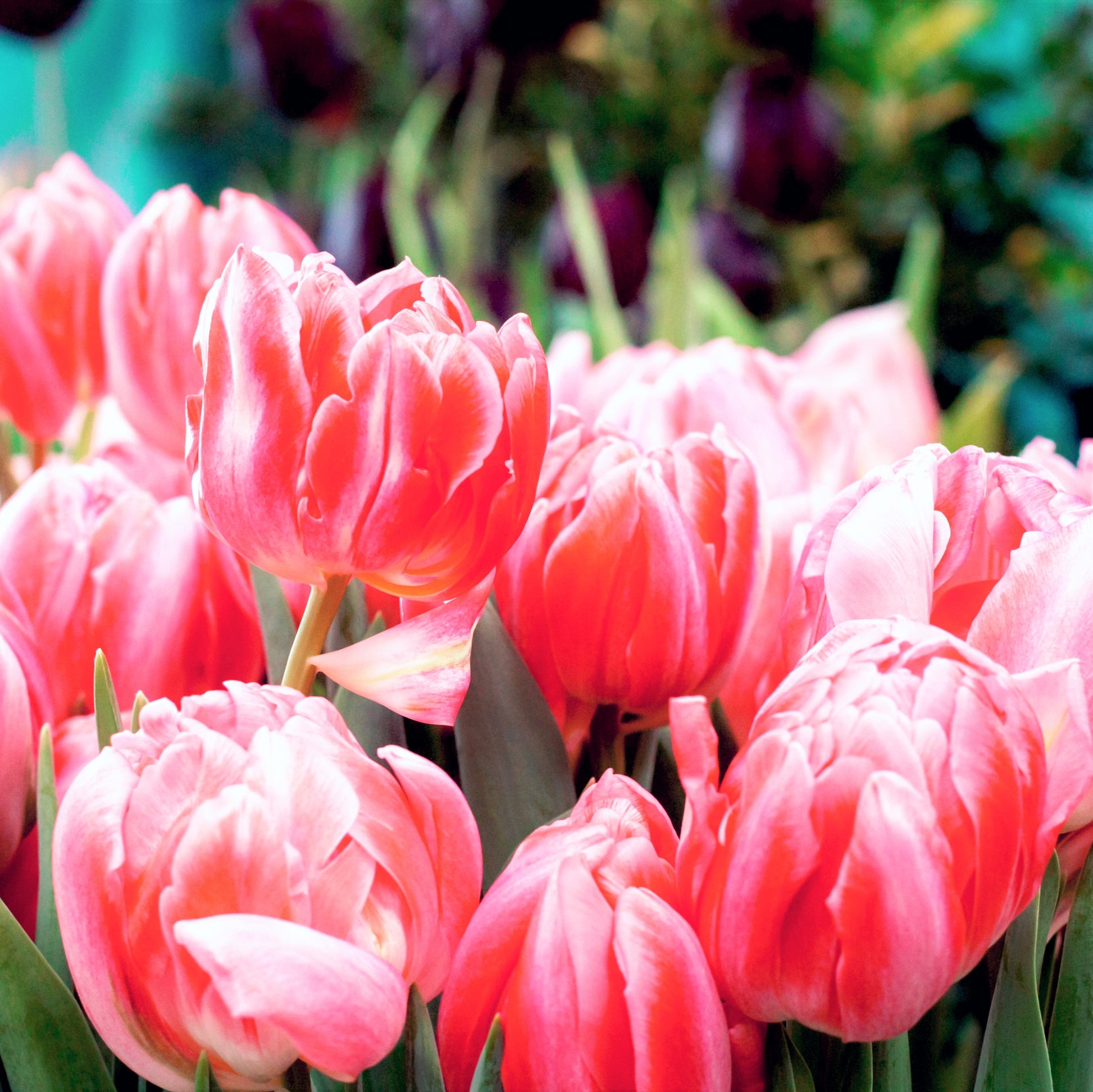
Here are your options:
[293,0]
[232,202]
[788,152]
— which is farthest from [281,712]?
[293,0]

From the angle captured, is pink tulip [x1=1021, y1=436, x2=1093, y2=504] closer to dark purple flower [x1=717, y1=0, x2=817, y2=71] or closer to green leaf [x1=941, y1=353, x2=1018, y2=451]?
green leaf [x1=941, y1=353, x2=1018, y2=451]

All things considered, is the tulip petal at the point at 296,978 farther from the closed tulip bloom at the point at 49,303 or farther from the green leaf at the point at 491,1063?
the closed tulip bloom at the point at 49,303

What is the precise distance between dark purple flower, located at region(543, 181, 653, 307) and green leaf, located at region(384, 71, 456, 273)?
0.11 metres

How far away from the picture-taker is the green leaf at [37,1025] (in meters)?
0.21

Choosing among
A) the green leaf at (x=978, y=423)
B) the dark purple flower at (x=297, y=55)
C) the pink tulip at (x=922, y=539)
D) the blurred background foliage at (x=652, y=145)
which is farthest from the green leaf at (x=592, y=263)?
the dark purple flower at (x=297, y=55)

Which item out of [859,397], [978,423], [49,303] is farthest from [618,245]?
[49,303]

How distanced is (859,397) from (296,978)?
13.5 inches

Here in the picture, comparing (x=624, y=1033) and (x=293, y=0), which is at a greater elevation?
(x=293, y=0)

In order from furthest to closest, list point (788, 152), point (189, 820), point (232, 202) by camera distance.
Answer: point (788, 152) → point (232, 202) → point (189, 820)

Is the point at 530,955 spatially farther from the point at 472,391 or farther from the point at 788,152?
the point at 788,152

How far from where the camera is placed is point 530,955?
189 millimetres

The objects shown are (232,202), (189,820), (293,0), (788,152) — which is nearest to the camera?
(189,820)

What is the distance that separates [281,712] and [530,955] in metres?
0.05

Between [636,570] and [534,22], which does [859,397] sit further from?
[534,22]
